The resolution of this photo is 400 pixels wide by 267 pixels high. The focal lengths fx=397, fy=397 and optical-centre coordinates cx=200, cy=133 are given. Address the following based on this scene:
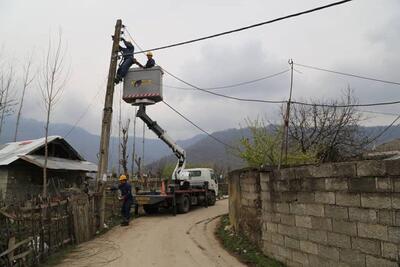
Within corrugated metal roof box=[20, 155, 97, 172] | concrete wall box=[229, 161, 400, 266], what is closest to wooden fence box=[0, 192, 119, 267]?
concrete wall box=[229, 161, 400, 266]

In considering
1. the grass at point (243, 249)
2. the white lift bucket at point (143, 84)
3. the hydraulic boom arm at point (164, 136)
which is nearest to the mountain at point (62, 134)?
the hydraulic boom arm at point (164, 136)

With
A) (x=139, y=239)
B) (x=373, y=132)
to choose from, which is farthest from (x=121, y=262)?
(x=373, y=132)

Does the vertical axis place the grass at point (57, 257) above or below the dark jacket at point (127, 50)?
below

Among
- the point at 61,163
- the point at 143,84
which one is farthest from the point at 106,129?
the point at 61,163

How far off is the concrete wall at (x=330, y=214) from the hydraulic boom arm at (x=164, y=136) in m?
8.20

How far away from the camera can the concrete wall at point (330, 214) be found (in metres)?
5.83

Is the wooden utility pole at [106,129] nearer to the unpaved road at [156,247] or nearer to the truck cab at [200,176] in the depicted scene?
the unpaved road at [156,247]

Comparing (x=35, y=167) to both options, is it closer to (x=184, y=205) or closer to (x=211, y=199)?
(x=184, y=205)

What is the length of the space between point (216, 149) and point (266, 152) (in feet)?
267

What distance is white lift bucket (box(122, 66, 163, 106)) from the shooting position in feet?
53.7

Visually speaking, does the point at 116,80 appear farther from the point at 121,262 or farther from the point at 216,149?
the point at 216,149

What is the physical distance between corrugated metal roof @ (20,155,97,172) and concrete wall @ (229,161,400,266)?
547 inches

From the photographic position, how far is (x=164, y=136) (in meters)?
19.2

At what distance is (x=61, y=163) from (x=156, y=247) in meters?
14.3
